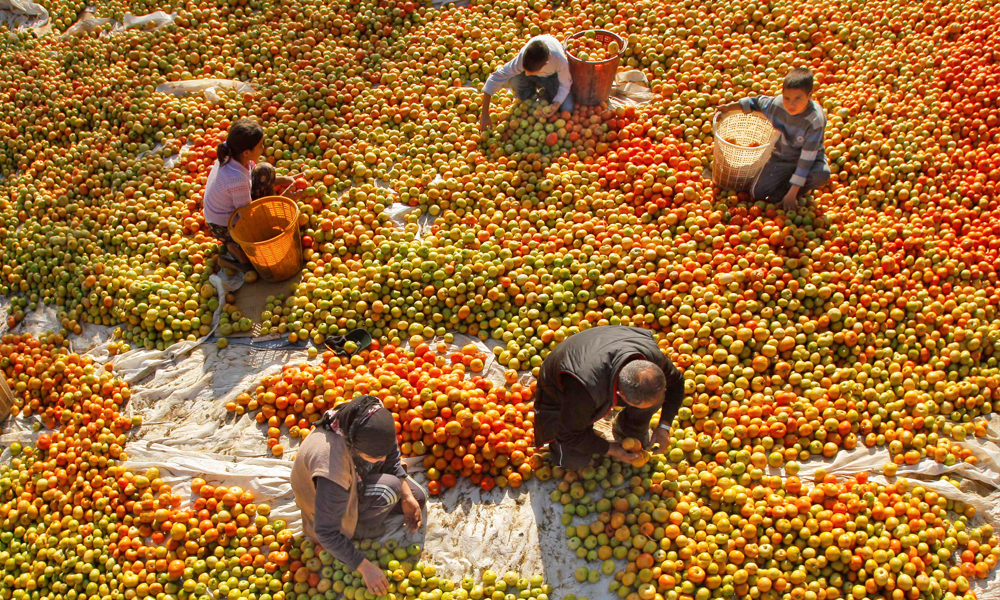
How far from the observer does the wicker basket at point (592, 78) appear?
732 centimetres

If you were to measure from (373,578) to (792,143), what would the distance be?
5.15 m

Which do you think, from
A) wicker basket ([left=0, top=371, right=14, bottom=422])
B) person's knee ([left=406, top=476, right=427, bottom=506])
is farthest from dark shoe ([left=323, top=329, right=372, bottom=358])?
wicker basket ([left=0, top=371, right=14, bottom=422])

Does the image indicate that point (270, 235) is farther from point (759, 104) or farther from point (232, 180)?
point (759, 104)

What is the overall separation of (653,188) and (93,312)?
567 centimetres

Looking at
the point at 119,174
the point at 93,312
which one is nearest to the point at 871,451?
the point at 93,312

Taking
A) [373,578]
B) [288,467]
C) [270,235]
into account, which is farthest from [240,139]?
[373,578]

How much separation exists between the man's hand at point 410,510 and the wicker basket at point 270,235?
264 cm

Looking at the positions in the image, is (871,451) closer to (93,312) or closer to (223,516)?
(223,516)

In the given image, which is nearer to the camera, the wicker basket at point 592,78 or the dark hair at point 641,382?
the dark hair at point 641,382

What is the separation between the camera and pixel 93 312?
6559 millimetres

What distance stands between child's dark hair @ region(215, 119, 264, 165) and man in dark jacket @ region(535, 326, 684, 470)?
3.53 metres

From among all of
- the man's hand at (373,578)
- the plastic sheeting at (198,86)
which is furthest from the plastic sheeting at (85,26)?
the man's hand at (373,578)

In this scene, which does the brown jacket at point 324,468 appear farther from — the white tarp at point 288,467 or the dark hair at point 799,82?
the dark hair at point 799,82

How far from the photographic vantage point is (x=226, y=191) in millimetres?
6328
